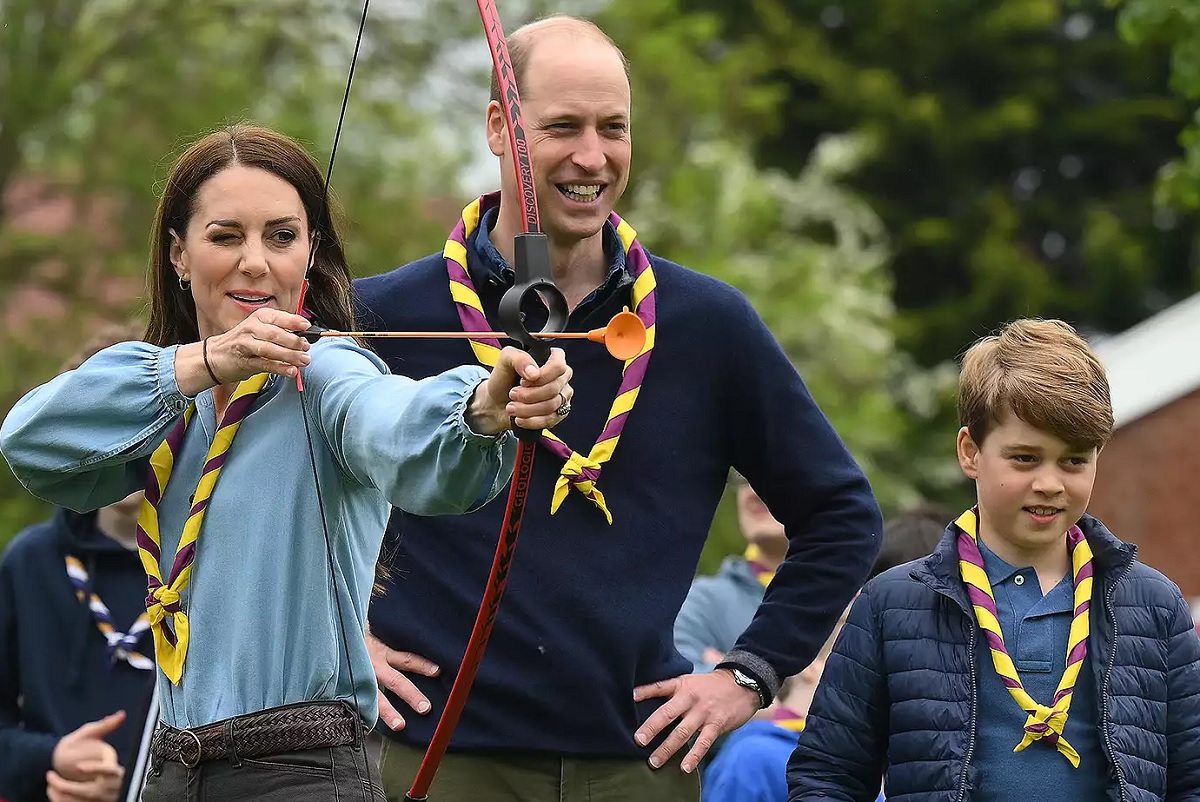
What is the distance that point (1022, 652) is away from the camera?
4090 millimetres

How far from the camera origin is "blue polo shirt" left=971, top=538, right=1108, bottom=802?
398 cm

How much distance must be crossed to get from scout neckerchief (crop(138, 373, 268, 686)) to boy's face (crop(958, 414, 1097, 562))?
160cm

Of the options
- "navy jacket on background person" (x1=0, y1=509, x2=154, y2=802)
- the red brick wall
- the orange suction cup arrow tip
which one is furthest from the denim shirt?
the red brick wall

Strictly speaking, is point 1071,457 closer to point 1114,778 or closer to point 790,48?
point 1114,778

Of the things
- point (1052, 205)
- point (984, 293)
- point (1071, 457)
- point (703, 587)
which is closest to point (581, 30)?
point (1071, 457)

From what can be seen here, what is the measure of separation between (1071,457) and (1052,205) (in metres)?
25.4

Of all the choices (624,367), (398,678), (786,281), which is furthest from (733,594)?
(786,281)

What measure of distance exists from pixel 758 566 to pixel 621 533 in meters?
2.45

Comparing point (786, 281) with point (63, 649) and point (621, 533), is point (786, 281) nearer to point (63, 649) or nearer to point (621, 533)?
point (63, 649)

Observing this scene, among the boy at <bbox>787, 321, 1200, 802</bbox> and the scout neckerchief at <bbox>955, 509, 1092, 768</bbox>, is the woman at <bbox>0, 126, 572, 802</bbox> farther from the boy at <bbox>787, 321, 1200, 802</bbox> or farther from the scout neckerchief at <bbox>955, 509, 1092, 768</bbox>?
the scout neckerchief at <bbox>955, 509, 1092, 768</bbox>

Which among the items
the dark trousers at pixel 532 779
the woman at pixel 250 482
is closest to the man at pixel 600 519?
the dark trousers at pixel 532 779

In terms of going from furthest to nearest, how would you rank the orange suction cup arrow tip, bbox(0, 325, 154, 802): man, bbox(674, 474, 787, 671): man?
bbox(674, 474, 787, 671): man < bbox(0, 325, 154, 802): man < the orange suction cup arrow tip

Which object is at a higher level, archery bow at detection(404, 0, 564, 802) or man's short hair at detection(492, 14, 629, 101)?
man's short hair at detection(492, 14, 629, 101)

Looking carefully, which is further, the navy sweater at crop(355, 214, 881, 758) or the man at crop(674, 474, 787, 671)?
the man at crop(674, 474, 787, 671)
